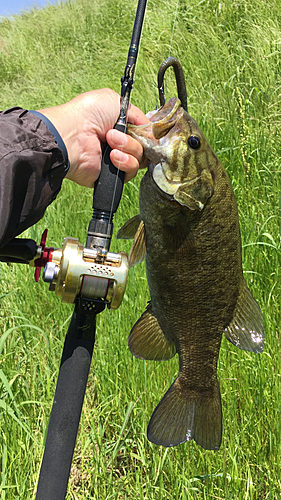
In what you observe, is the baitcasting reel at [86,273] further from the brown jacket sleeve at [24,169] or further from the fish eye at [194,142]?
the fish eye at [194,142]

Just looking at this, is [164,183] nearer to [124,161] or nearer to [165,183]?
[165,183]

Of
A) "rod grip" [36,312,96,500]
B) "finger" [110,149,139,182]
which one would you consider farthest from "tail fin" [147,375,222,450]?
"finger" [110,149,139,182]

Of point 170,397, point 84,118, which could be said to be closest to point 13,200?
point 84,118

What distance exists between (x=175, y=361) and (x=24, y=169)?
1.32m

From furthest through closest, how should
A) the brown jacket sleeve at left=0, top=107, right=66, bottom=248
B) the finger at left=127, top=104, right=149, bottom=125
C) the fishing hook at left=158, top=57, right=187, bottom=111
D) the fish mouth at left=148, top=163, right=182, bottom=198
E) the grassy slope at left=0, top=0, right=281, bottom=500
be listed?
the grassy slope at left=0, top=0, right=281, bottom=500
the finger at left=127, top=104, right=149, bottom=125
the fish mouth at left=148, top=163, right=182, bottom=198
the fishing hook at left=158, top=57, right=187, bottom=111
the brown jacket sleeve at left=0, top=107, right=66, bottom=248

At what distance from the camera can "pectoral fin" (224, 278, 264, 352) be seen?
1.47 metres

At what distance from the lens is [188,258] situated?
56.4 inches

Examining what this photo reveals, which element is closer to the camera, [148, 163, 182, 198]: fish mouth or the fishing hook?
the fishing hook

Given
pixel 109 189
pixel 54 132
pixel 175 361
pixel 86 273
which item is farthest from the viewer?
pixel 175 361

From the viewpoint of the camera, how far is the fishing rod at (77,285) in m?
1.25

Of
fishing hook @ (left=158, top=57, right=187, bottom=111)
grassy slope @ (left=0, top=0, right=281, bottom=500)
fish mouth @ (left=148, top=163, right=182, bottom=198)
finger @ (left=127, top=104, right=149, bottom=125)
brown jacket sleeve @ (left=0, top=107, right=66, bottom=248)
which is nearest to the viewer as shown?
brown jacket sleeve @ (left=0, top=107, right=66, bottom=248)

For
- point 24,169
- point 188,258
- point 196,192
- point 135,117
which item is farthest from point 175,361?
point 24,169

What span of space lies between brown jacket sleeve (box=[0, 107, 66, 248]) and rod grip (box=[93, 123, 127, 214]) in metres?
0.16

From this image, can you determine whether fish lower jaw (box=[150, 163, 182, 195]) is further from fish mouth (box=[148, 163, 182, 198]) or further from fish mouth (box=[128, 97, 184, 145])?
fish mouth (box=[128, 97, 184, 145])
